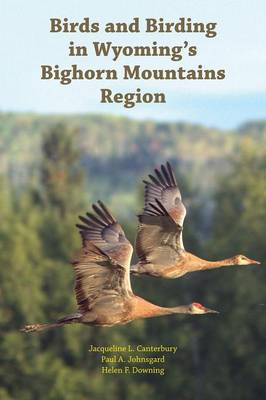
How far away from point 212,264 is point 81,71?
43.3ft

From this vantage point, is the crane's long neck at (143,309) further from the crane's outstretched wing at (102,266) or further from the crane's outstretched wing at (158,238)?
the crane's outstretched wing at (158,238)

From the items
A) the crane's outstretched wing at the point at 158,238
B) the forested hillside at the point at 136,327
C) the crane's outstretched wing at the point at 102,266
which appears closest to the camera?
the crane's outstretched wing at the point at 102,266

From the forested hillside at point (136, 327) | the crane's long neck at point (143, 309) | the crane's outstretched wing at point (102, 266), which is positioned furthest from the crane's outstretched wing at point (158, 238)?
the forested hillside at point (136, 327)

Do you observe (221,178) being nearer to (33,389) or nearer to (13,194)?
(13,194)

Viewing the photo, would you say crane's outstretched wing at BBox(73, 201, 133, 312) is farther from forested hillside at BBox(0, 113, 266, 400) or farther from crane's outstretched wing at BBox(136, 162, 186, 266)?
forested hillside at BBox(0, 113, 266, 400)

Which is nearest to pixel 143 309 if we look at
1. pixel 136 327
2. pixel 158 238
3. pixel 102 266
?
pixel 102 266

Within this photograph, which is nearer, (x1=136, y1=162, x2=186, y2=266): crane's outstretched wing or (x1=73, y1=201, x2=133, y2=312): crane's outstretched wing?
(x1=73, y1=201, x2=133, y2=312): crane's outstretched wing

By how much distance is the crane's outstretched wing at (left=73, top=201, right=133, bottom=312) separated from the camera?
70.1 feet

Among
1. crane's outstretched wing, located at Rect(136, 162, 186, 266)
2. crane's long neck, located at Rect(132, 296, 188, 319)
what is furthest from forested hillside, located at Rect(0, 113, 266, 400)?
crane's long neck, located at Rect(132, 296, 188, 319)

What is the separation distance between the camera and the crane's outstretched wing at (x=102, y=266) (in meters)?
21.4

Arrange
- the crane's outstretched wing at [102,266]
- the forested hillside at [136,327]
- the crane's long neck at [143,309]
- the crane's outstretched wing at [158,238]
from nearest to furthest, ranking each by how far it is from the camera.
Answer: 1. the crane's outstretched wing at [102,266]
2. the crane's long neck at [143,309]
3. the crane's outstretched wing at [158,238]
4. the forested hillside at [136,327]

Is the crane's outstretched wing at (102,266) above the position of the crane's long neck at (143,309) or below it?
above

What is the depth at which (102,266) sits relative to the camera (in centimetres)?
2162

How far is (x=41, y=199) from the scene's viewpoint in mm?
81438
